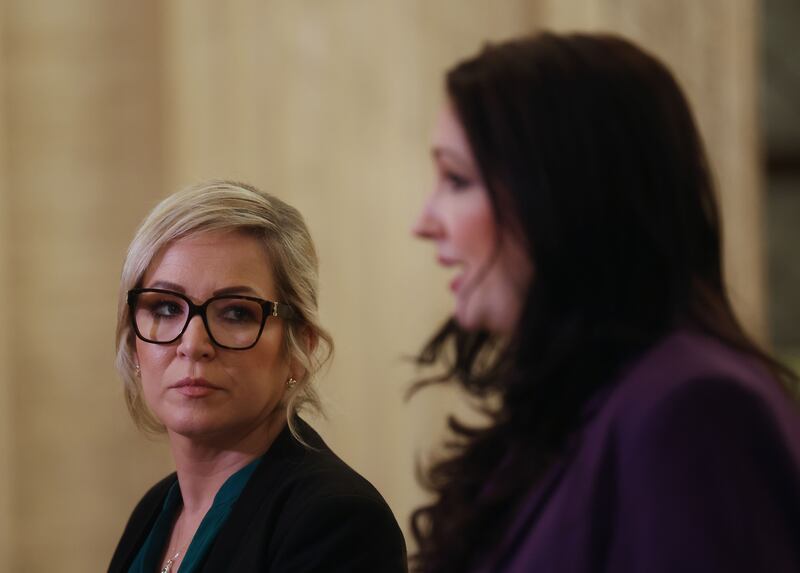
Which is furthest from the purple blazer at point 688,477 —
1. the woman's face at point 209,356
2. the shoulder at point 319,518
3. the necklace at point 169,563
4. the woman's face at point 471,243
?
the necklace at point 169,563

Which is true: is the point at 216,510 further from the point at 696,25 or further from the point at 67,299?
the point at 696,25

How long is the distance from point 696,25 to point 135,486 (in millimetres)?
2074

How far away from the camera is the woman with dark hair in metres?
0.98

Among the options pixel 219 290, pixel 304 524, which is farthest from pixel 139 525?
pixel 219 290

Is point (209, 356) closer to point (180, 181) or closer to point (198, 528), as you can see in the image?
point (198, 528)

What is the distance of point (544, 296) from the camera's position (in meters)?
1.08

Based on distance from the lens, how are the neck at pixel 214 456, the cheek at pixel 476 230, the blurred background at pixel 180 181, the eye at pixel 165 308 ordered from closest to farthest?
the cheek at pixel 476 230
the eye at pixel 165 308
the neck at pixel 214 456
the blurred background at pixel 180 181

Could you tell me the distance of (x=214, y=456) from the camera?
130 cm

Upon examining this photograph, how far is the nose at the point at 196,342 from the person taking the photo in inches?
46.1

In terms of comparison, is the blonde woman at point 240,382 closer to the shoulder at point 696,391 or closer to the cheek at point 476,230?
the cheek at point 476,230

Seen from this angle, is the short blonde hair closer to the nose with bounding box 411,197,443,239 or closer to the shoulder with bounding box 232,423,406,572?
the shoulder with bounding box 232,423,406,572

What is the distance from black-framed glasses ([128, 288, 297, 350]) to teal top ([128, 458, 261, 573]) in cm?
19

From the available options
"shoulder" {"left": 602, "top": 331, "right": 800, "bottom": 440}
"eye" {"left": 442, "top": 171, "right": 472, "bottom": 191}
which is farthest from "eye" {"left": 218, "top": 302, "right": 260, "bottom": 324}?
"shoulder" {"left": 602, "top": 331, "right": 800, "bottom": 440}

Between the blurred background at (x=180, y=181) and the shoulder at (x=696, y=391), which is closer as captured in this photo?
the shoulder at (x=696, y=391)
